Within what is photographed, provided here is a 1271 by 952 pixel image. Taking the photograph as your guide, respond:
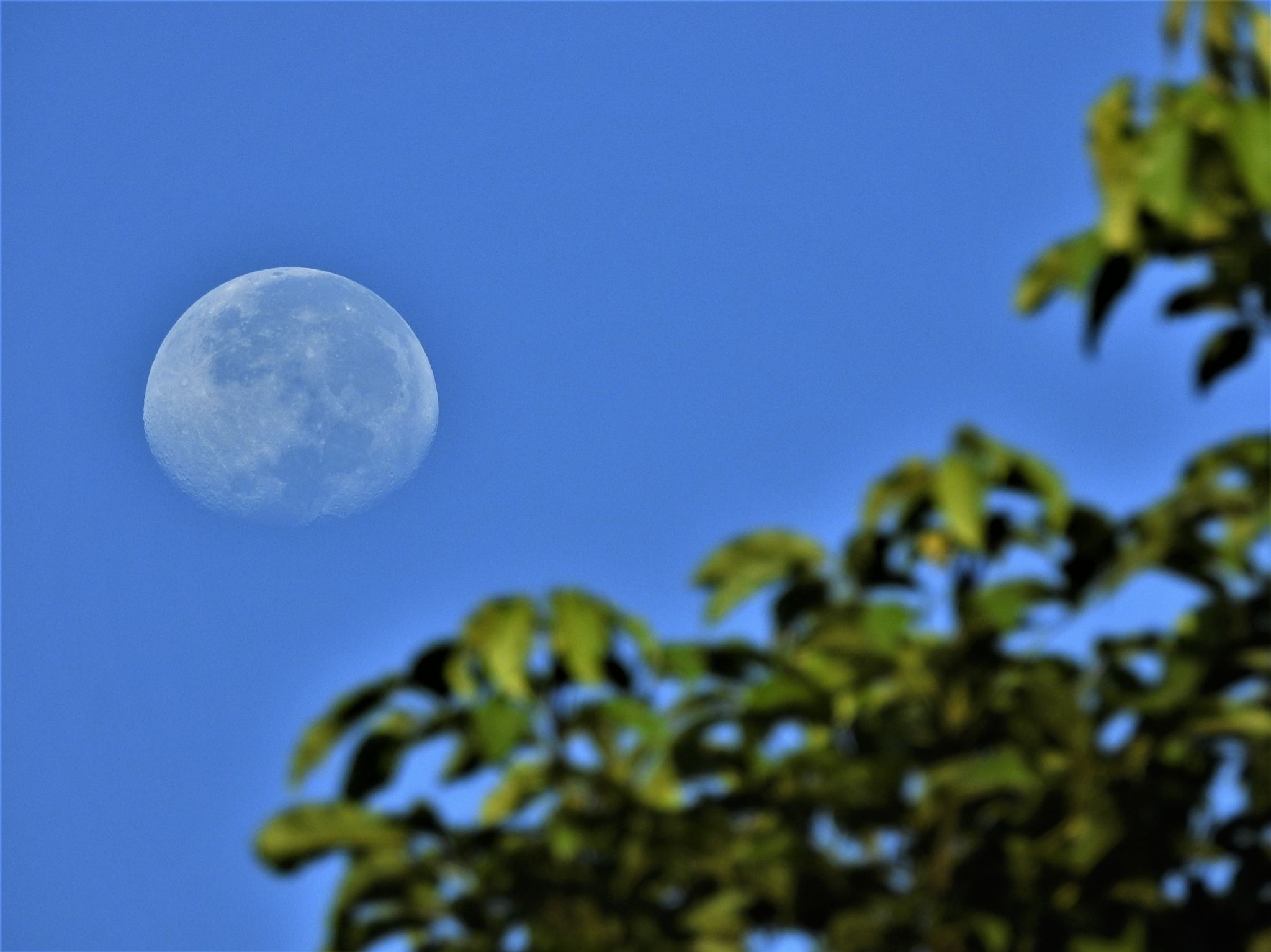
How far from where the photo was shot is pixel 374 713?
360cm

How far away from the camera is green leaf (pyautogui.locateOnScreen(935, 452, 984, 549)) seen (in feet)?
10.8

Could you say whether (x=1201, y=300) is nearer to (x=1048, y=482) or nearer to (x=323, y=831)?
(x=1048, y=482)

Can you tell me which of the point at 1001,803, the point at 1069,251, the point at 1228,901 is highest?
the point at 1069,251

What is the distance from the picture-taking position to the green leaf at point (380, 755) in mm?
3625

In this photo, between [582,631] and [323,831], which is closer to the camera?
[582,631]

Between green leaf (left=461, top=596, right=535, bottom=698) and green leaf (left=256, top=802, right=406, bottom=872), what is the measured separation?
16.5 inches

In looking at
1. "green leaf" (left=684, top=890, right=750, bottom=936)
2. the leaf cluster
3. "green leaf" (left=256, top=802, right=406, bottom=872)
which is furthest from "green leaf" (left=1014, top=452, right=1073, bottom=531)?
"green leaf" (left=256, top=802, right=406, bottom=872)

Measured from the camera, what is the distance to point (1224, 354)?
410 centimetres

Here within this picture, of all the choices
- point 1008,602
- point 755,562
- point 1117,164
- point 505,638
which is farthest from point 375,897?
point 1117,164

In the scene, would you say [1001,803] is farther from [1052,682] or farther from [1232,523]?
[1232,523]

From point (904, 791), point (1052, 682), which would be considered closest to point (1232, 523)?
point (1052, 682)

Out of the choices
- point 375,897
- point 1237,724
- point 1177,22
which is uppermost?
point 1177,22

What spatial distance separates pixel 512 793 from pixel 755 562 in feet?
2.55

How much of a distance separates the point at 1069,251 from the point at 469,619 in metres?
1.57
